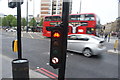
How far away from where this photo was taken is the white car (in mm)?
5969

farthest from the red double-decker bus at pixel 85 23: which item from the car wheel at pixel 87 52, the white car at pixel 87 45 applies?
the car wheel at pixel 87 52

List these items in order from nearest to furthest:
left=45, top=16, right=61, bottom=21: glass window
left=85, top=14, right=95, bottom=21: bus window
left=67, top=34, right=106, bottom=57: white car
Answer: left=67, top=34, right=106, bottom=57: white car → left=85, top=14, right=95, bottom=21: bus window → left=45, top=16, right=61, bottom=21: glass window

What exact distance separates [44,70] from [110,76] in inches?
114

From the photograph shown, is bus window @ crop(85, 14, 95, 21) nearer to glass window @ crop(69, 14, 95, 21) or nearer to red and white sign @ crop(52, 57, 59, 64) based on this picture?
glass window @ crop(69, 14, 95, 21)

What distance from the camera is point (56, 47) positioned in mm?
1887

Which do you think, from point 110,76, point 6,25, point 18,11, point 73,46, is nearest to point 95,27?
point 73,46

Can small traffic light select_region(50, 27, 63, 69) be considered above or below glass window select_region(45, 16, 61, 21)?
below

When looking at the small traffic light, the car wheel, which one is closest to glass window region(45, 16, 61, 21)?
the car wheel

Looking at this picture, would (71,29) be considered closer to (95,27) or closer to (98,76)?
(95,27)

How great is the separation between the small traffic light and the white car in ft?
15.4

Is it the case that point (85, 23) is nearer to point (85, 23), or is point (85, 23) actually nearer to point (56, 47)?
point (85, 23)

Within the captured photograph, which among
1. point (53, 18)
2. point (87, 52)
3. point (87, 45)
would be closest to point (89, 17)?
point (53, 18)

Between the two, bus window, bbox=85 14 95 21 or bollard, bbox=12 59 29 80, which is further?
bus window, bbox=85 14 95 21

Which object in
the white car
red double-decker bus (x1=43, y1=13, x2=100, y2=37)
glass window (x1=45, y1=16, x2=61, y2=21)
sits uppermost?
glass window (x1=45, y1=16, x2=61, y2=21)
